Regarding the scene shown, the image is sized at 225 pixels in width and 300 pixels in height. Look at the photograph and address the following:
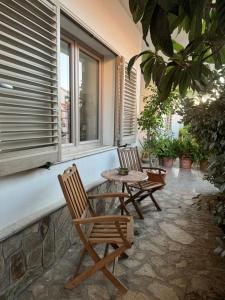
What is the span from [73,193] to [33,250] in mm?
546

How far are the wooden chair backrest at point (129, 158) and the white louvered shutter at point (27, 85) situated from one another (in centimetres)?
163

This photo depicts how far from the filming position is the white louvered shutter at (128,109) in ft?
12.3

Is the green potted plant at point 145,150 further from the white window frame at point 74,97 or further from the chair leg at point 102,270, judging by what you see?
the chair leg at point 102,270

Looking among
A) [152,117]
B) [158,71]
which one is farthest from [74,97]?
[152,117]

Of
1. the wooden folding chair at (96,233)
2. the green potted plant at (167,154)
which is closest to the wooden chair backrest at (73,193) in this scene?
the wooden folding chair at (96,233)

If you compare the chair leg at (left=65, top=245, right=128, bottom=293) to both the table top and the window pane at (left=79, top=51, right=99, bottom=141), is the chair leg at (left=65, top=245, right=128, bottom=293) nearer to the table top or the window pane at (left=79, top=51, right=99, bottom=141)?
the table top

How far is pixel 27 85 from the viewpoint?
5.84ft

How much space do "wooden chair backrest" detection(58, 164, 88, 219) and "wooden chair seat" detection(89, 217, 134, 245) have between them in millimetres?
180

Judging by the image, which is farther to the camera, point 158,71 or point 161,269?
point 161,269

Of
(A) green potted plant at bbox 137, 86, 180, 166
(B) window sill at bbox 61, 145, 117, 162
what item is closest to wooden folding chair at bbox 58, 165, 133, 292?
(B) window sill at bbox 61, 145, 117, 162

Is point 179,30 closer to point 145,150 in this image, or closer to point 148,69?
point 148,69

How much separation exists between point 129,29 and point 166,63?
3063mm

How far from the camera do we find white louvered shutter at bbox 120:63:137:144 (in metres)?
3.75

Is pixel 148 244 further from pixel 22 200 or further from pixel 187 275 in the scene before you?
pixel 22 200
